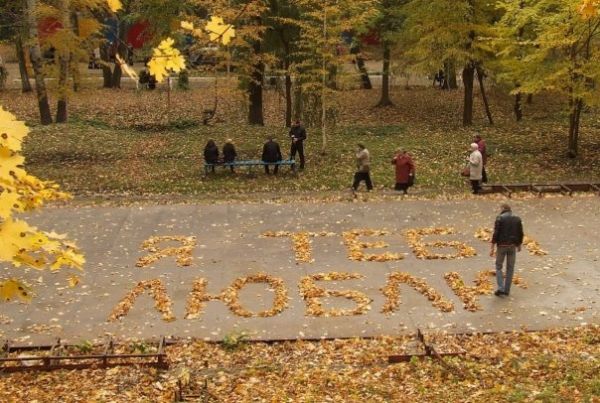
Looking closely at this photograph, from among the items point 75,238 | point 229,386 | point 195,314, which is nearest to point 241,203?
point 75,238

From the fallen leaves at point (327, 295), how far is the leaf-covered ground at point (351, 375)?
1043 mm

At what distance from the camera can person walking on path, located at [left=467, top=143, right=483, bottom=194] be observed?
17.2 m

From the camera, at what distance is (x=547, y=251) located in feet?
43.8

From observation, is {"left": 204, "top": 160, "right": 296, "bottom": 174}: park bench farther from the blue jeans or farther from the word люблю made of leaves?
the word люблю made of leaves

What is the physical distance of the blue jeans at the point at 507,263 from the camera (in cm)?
1102

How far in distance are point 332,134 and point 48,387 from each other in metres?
19.3

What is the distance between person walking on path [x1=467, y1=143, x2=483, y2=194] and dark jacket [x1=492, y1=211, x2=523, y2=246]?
6.53 meters

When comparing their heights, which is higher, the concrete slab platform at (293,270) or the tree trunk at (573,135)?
the tree trunk at (573,135)

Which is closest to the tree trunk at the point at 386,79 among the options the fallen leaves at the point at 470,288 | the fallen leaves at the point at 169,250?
the fallen leaves at the point at 169,250

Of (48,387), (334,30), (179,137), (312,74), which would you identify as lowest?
(48,387)

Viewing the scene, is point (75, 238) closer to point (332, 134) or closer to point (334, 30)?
point (334, 30)

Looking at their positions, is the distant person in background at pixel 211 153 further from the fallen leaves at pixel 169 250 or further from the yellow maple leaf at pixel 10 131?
the yellow maple leaf at pixel 10 131

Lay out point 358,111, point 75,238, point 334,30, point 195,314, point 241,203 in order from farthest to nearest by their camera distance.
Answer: point 358,111 < point 334,30 < point 241,203 < point 75,238 < point 195,314

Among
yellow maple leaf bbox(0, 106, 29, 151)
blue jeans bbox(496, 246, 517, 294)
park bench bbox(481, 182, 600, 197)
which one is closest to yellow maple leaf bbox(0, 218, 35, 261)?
yellow maple leaf bbox(0, 106, 29, 151)
